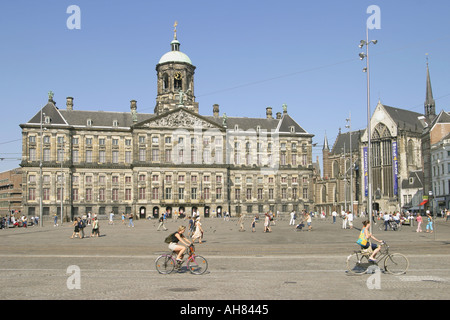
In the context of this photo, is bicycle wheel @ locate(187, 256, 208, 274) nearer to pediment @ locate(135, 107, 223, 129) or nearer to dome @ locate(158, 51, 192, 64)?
pediment @ locate(135, 107, 223, 129)

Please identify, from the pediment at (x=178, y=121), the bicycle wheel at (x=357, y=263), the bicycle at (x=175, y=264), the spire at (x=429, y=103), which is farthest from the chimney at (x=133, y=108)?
the bicycle wheel at (x=357, y=263)

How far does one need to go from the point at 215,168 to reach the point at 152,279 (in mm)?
65440

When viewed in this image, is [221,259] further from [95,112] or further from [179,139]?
[95,112]

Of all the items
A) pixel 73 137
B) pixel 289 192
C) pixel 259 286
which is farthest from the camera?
pixel 289 192

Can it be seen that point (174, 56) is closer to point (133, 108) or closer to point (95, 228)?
point (133, 108)

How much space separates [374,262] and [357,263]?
0.50 meters

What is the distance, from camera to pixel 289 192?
275 feet

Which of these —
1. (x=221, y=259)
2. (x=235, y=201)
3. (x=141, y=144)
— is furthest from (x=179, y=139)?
(x=221, y=259)

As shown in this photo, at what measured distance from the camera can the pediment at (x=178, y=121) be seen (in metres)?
77.6

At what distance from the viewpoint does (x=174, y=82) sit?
82750 mm

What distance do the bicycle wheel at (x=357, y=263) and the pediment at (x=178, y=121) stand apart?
64518mm

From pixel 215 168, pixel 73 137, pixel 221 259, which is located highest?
pixel 73 137

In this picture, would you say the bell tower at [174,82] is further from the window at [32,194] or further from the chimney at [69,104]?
the window at [32,194]

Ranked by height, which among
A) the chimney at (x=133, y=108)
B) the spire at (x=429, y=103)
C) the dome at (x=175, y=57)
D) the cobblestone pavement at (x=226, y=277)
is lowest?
the cobblestone pavement at (x=226, y=277)
